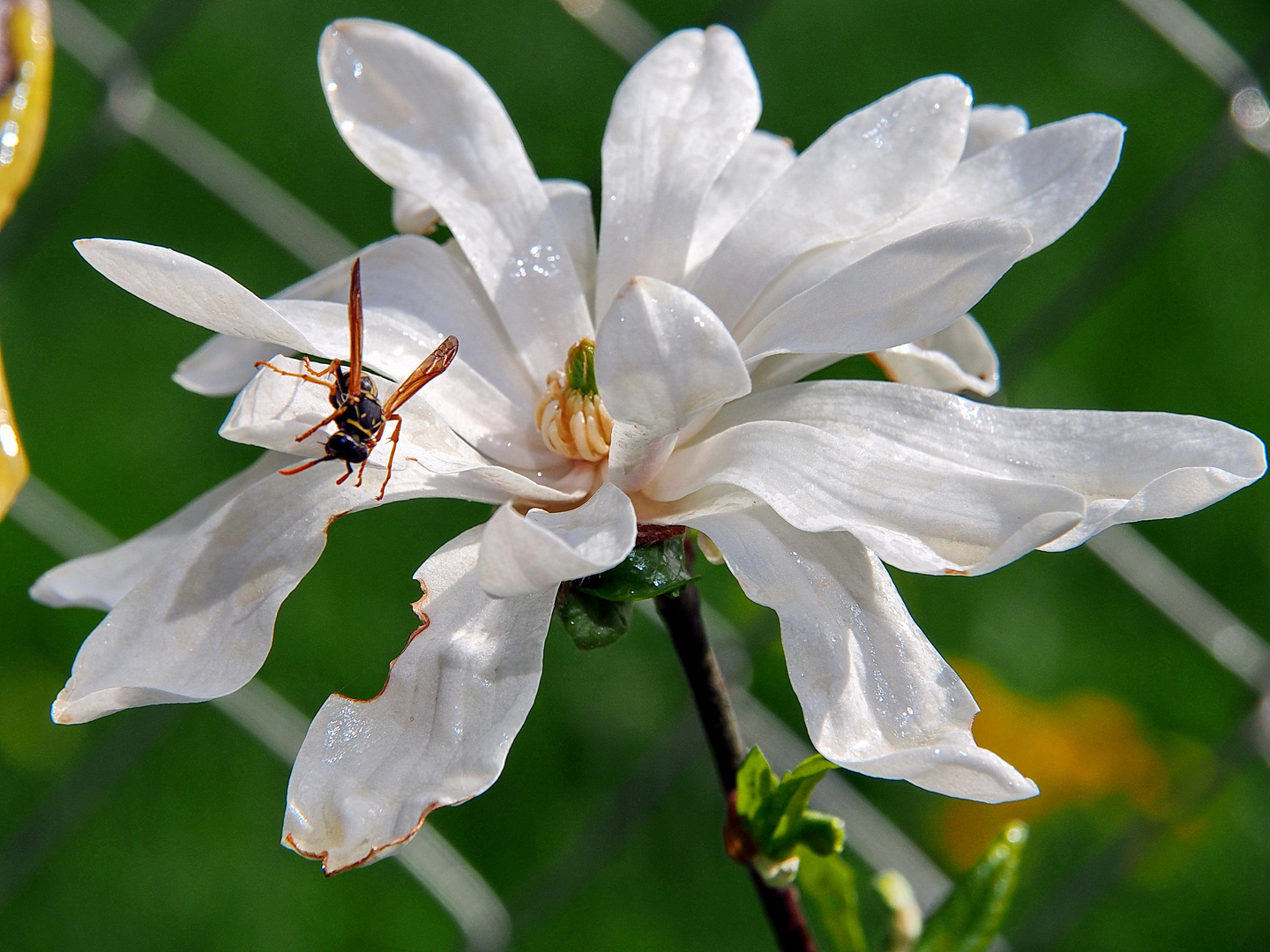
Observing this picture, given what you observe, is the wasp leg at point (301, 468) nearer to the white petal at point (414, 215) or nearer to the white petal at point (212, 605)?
the white petal at point (212, 605)

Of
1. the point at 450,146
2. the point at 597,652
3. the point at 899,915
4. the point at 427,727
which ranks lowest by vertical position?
the point at 597,652

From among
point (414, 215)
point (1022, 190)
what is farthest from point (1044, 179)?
point (414, 215)

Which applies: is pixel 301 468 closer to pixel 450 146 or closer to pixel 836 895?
pixel 450 146

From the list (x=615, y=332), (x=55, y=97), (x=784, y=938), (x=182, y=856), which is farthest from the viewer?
(x=55, y=97)

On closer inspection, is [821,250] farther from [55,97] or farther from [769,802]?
[55,97]

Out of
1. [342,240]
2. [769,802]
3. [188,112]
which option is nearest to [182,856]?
[342,240]
